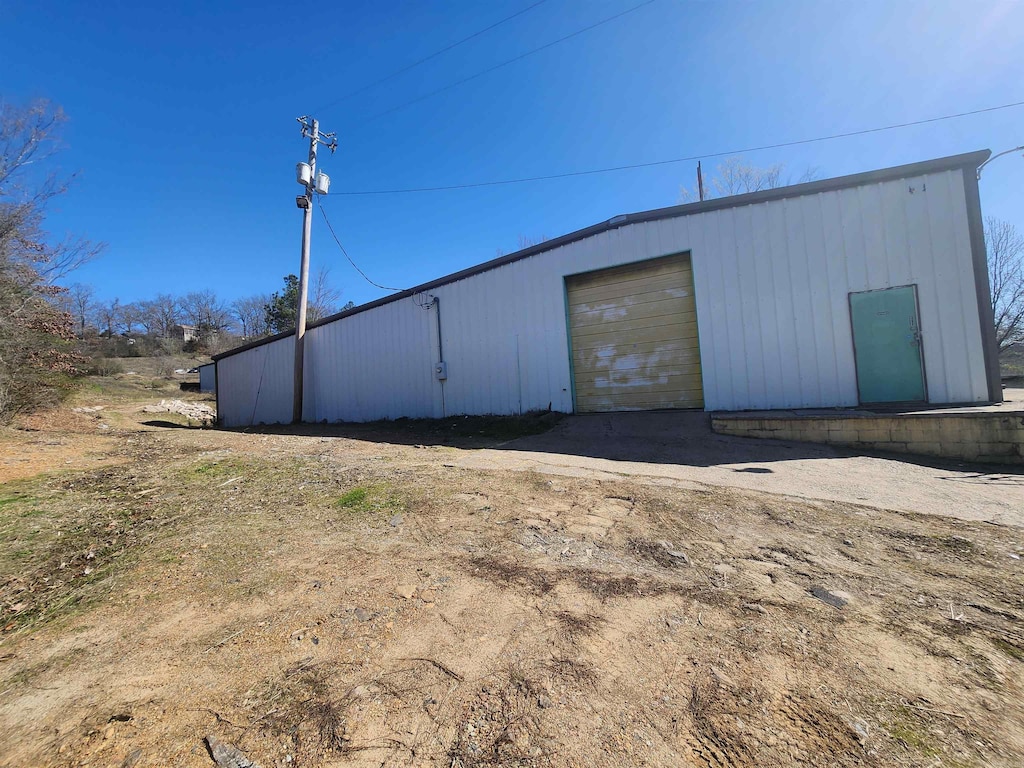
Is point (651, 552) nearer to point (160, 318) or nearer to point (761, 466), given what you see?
point (761, 466)

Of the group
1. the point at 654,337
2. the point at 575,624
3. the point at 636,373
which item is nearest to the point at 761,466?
the point at 636,373

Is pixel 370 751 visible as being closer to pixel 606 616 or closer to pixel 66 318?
pixel 606 616

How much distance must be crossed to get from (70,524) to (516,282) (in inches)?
Answer: 336

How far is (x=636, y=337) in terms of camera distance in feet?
28.3

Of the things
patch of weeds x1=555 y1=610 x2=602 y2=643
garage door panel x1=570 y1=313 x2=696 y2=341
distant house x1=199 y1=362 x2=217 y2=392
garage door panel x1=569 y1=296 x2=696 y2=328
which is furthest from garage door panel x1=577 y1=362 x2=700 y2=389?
distant house x1=199 y1=362 x2=217 y2=392

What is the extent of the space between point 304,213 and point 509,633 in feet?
51.3

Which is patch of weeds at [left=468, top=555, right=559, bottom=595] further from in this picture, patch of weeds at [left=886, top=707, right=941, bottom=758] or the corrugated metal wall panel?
the corrugated metal wall panel

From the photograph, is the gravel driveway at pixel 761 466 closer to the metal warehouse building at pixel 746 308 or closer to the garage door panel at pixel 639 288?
the metal warehouse building at pixel 746 308

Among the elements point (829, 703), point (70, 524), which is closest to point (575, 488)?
point (829, 703)

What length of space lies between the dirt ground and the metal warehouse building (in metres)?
4.67

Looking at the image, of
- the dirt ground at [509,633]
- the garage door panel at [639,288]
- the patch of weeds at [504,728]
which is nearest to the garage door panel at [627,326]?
the garage door panel at [639,288]

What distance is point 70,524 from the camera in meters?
3.16

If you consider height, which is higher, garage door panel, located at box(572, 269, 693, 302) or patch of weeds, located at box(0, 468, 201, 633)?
garage door panel, located at box(572, 269, 693, 302)

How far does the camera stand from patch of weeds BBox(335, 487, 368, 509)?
3.60m
